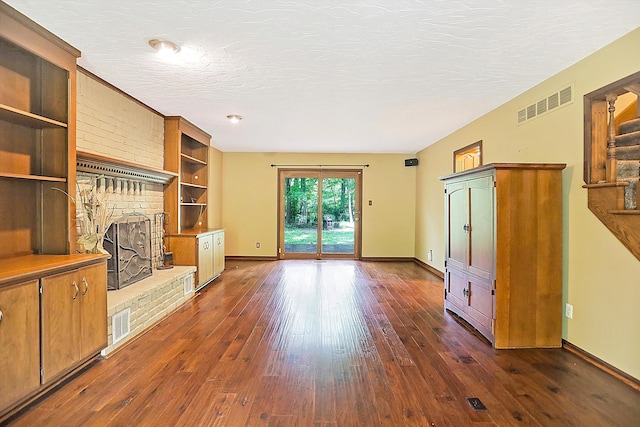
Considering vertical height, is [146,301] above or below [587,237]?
below

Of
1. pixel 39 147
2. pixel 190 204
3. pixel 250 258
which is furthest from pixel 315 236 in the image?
pixel 39 147

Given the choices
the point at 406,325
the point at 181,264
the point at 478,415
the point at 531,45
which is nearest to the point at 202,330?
the point at 181,264

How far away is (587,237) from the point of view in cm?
261

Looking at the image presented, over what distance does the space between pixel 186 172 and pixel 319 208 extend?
9.75 ft

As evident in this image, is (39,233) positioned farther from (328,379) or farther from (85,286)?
(328,379)

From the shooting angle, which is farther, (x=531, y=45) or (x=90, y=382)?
(x=531, y=45)

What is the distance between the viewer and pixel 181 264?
179 inches

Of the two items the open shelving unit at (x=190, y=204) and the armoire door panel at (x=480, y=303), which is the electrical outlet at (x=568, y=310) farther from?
the open shelving unit at (x=190, y=204)

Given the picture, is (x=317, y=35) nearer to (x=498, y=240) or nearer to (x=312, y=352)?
(x=498, y=240)

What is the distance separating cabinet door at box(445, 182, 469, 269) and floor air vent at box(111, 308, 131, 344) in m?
3.35

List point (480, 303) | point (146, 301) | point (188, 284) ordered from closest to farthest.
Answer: point (480, 303)
point (146, 301)
point (188, 284)

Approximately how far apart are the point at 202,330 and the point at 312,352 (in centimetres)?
119

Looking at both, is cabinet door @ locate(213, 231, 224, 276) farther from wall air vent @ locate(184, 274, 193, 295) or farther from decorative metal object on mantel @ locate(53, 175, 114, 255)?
decorative metal object on mantel @ locate(53, 175, 114, 255)

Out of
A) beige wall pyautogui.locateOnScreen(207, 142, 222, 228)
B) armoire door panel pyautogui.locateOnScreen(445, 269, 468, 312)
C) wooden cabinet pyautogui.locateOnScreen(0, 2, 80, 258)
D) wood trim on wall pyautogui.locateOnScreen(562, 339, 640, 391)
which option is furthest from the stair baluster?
beige wall pyautogui.locateOnScreen(207, 142, 222, 228)
